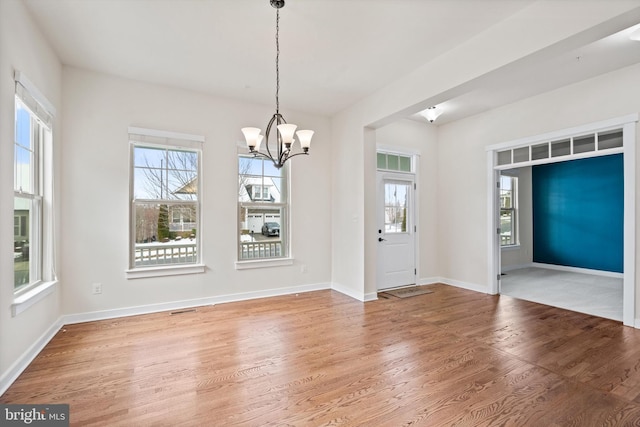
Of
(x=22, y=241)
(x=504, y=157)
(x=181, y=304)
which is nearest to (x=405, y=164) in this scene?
(x=504, y=157)

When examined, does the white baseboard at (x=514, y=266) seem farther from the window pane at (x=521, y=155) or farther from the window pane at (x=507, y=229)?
the window pane at (x=521, y=155)

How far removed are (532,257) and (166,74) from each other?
863cm

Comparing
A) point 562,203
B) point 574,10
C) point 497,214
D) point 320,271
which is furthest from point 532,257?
point 574,10

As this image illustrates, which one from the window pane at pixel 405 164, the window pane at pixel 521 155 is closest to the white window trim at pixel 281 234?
the window pane at pixel 405 164

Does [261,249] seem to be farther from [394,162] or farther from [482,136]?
[482,136]

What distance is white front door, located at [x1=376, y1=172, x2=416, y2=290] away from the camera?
213 inches

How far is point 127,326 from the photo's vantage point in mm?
3605

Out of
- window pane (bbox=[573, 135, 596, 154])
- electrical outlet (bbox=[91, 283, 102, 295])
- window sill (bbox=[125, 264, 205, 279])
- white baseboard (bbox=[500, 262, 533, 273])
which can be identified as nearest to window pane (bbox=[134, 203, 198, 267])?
window sill (bbox=[125, 264, 205, 279])

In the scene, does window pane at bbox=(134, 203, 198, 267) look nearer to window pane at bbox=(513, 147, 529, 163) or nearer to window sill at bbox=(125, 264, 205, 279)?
window sill at bbox=(125, 264, 205, 279)

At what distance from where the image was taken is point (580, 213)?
22.8 ft

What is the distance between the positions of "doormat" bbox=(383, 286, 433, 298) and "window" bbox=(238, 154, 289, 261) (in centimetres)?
190

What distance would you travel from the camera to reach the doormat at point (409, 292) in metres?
5.02

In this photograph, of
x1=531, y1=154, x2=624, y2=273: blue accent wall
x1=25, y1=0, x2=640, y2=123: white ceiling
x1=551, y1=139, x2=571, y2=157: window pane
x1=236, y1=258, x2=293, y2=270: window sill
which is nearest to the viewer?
x1=25, y1=0, x2=640, y2=123: white ceiling

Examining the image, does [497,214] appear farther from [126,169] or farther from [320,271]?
[126,169]
